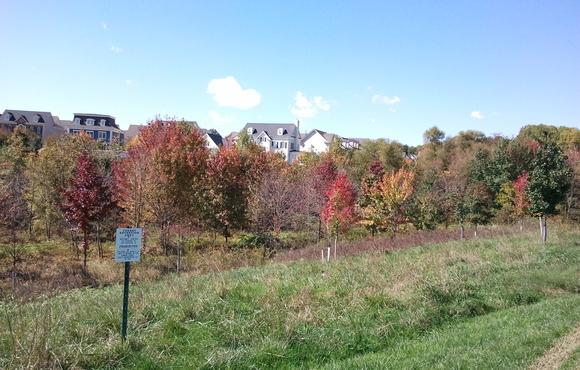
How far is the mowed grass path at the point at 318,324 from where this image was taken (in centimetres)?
554

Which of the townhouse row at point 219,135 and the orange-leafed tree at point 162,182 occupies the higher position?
the townhouse row at point 219,135

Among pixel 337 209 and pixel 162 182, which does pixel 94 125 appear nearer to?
pixel 162 182

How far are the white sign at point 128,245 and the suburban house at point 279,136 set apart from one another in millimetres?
58015

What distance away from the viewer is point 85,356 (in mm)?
5371

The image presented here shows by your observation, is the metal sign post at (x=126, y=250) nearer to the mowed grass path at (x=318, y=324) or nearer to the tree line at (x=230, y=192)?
the mowed grass path at (x=318, y=324)

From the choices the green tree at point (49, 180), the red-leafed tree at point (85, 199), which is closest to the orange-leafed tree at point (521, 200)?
the red-leafed tree at point (85, 199)

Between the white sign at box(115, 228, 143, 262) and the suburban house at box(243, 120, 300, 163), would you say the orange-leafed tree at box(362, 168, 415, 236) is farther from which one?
the suburban house at box(243, 120, 300, 163)

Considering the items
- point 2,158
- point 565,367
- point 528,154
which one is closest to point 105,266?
point 565,367

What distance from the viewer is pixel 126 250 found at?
20.1 feet

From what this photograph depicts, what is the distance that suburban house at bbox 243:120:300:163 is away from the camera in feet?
213

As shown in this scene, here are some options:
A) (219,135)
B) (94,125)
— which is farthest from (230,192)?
(94,125)

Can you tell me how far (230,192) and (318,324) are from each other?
18.9 metres

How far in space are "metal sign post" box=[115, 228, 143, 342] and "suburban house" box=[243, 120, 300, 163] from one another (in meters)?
58.0

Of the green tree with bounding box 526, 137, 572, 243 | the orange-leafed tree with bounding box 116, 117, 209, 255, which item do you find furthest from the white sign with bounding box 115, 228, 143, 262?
the green tree with bounding box 526, 137, 572, 243
